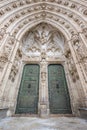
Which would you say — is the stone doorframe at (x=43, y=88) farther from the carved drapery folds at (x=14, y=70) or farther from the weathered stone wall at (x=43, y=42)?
the carved drapery folds at (x=14, y=70)

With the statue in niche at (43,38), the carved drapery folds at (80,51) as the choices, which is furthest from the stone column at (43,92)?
the carved drapery folds at (80,51)

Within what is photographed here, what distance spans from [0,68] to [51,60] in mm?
2611

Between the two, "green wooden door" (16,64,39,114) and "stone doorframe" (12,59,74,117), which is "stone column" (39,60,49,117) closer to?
"stone doorframe" (12,59,74,117)

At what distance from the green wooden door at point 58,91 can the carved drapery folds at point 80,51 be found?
128cm

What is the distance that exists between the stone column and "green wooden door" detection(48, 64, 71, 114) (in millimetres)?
283

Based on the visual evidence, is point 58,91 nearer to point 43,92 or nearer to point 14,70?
point 43,92

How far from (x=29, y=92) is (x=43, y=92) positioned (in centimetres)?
69

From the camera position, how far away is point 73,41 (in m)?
4.32

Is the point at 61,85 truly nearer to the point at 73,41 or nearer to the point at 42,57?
the point at 42,57

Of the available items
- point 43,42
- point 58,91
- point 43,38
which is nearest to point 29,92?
point 58,91

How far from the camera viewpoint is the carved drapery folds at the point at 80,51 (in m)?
3.56

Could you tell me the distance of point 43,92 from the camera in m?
4.11

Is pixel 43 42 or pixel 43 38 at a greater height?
pixel 43 38

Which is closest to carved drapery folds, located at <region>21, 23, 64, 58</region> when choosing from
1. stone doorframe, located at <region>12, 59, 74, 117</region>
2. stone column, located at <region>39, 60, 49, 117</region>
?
stone doorframe, located at <region>12, 59, 74, 117</region>
